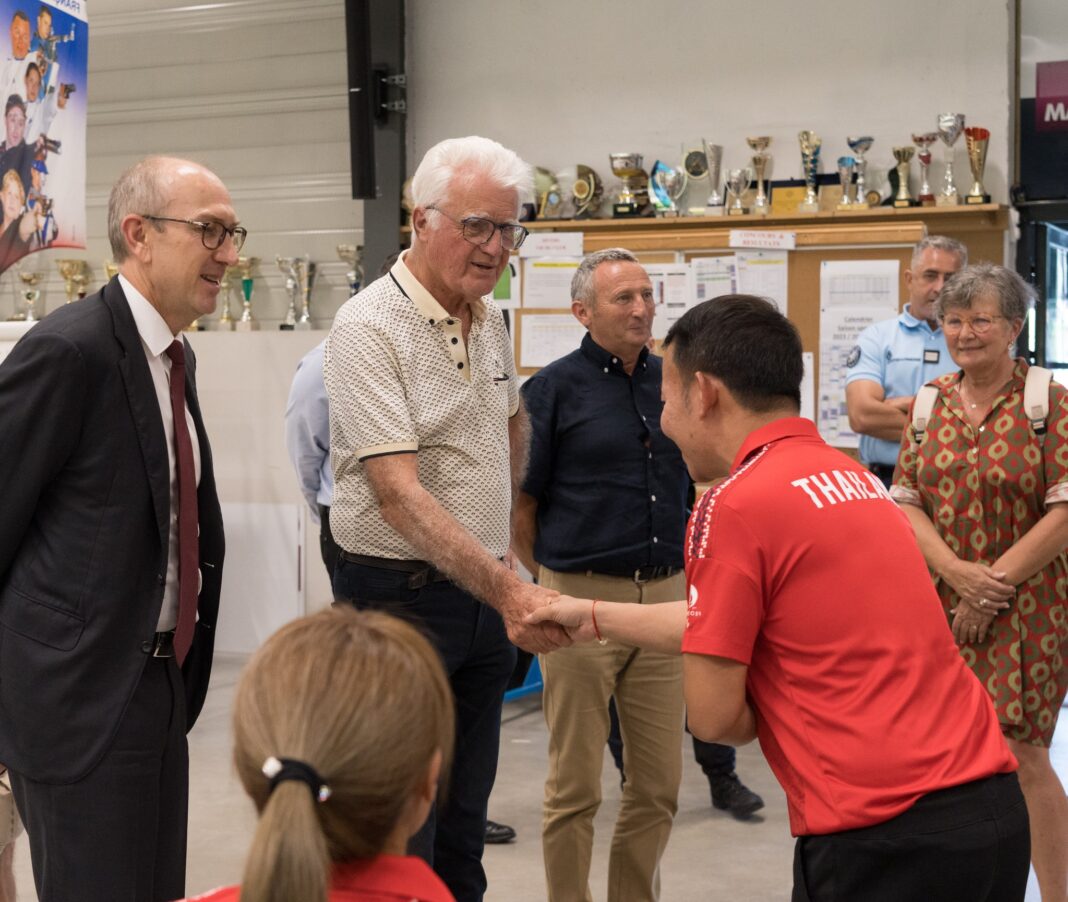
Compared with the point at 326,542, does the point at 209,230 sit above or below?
above

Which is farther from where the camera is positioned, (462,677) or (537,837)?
(537,837)

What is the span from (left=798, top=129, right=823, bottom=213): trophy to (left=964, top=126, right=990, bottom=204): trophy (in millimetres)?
737

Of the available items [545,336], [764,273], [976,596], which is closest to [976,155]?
[764,273]

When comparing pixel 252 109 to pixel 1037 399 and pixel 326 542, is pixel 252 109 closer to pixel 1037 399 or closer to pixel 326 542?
pixel 326 542

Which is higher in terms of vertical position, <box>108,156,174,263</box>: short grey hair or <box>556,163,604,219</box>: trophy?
<box>556,163,604,219</box>: trophy

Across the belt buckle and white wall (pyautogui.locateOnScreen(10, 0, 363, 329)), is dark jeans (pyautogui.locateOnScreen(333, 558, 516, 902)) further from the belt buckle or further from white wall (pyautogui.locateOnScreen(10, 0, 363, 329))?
white wall (pyautogui.locateOnScreen(10, 0, 363, 329))

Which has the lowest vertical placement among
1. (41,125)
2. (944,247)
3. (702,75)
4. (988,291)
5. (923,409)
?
(923,409)

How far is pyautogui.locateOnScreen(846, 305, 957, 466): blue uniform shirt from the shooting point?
5.05m

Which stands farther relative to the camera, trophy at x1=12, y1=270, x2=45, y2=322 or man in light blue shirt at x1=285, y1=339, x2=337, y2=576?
trophy at x1=12, y1=270, x2=45, y2=322

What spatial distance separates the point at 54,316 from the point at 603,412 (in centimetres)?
169

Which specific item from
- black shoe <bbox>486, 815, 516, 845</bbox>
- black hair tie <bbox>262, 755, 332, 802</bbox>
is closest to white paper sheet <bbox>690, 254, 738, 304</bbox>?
black shoe <bbox>486, 815, 516, 845</bbox>

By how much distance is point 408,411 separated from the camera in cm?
259

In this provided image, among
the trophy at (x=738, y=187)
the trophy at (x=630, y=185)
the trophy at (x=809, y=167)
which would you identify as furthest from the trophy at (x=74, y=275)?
the trophy at (x=809, y=167)

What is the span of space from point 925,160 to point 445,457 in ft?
15.1
